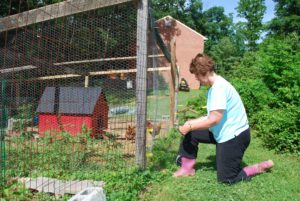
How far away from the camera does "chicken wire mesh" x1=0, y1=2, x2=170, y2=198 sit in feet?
16.3

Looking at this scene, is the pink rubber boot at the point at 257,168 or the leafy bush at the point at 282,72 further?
the leafy bush at the point at 282,72

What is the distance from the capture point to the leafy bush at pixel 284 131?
5941mm

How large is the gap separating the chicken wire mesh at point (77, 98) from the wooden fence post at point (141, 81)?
263 millimetres

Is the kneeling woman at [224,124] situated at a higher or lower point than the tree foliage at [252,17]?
lower

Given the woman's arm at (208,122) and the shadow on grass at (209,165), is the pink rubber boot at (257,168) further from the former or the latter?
the woman's arm at (208,122)

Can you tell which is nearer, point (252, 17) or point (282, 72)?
point (282, 72)

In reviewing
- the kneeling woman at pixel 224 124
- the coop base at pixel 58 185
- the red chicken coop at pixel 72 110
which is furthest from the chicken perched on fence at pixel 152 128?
the coop base at pixel 58 185

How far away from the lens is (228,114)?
13.8ft

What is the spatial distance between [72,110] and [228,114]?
359 cm

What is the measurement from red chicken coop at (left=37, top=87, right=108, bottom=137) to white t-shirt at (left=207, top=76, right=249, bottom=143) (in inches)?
108

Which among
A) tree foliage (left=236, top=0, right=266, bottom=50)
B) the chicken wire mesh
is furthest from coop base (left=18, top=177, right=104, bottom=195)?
tree foliage (left=236, top=0, right=266, bottom=50)

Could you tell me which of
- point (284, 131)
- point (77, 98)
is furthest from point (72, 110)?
point (284, 131)

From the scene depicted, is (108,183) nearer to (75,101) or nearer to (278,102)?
(75,101)

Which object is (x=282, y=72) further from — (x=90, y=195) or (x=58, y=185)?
(x=90, y=195)
